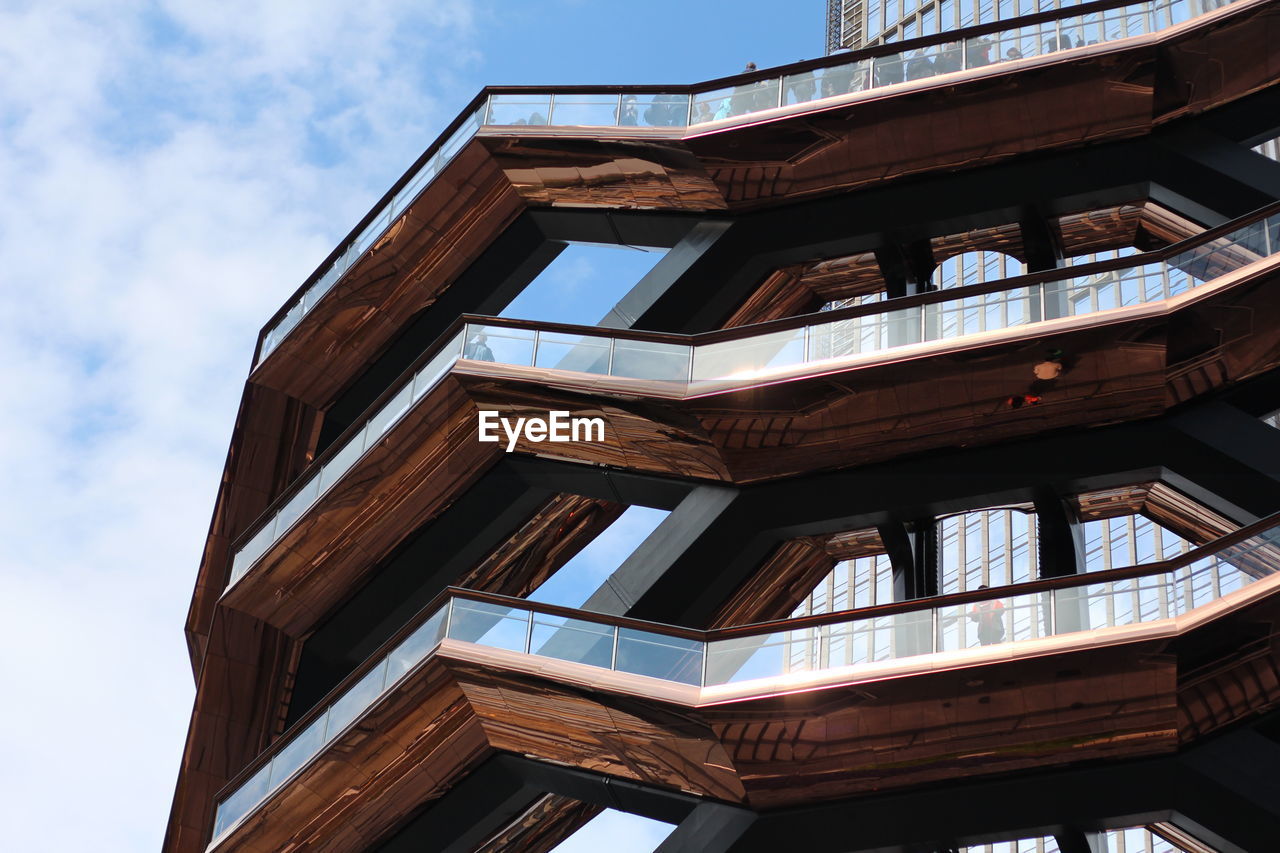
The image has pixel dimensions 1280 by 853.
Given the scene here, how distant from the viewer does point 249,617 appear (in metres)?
24.1

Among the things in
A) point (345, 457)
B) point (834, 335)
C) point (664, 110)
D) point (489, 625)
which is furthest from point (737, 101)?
point (489, 625)

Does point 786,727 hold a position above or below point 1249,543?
below

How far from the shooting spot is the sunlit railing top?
1551cm

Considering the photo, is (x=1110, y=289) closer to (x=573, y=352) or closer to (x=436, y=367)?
(x=573, y=352)

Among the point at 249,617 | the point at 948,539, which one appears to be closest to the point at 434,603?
the point at 249,617

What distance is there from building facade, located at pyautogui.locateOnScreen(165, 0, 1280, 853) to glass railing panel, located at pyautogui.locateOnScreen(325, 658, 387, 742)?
7 centimetres

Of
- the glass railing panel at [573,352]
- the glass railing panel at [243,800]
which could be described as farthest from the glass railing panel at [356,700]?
the glass railing panel at [573,352]

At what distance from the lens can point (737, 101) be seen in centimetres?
2162

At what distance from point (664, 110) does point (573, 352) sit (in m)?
4.23

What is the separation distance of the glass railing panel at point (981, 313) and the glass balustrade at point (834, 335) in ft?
0.04

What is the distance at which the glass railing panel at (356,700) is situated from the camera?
18.8 metres

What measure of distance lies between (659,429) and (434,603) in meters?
3.35

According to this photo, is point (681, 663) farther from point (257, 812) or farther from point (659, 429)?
point (257, 812)

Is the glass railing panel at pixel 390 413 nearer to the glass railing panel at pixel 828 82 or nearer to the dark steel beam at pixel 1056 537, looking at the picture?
the glass railing panel at pixel 828 82
